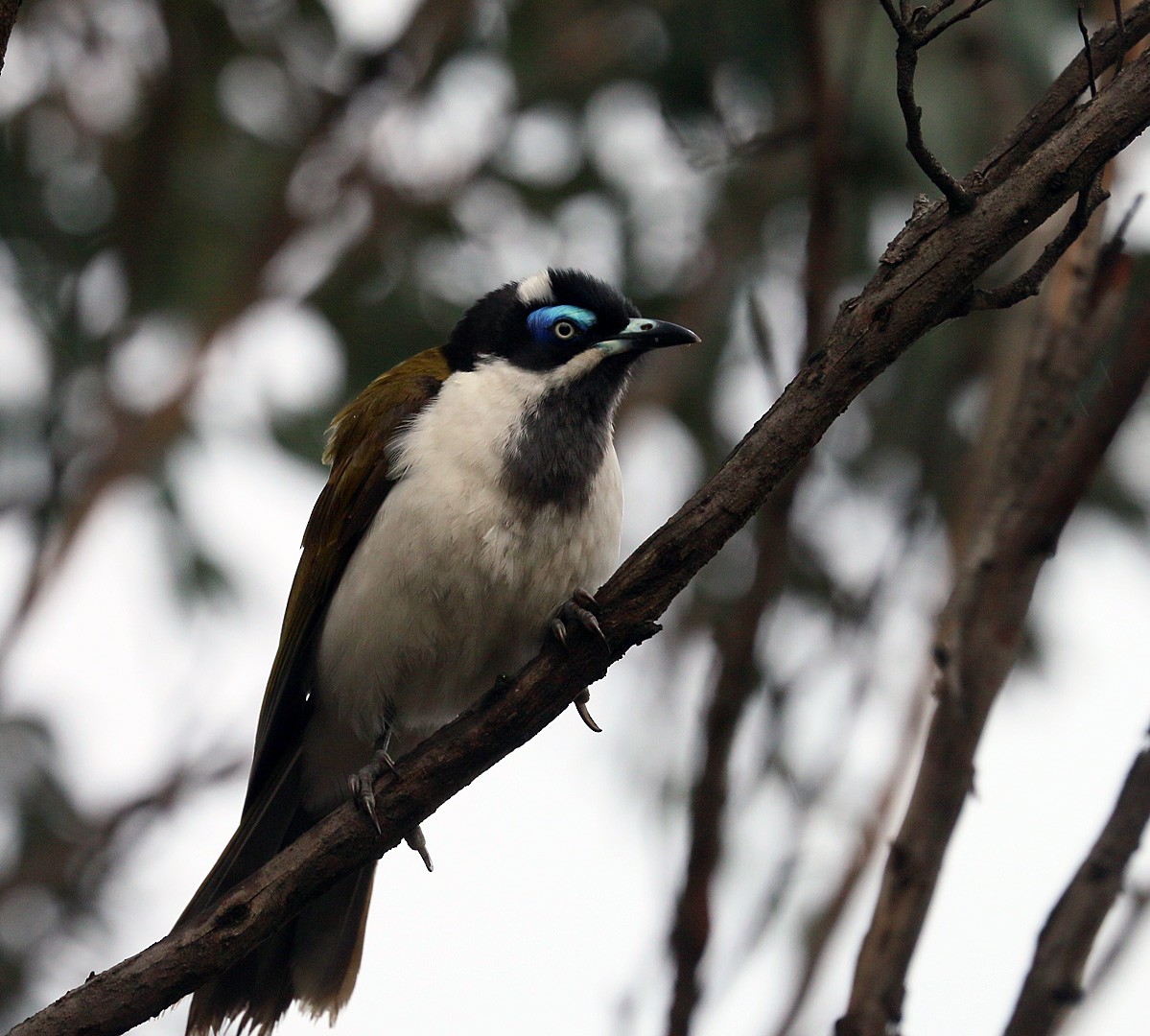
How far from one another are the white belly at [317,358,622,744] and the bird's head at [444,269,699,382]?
27cm

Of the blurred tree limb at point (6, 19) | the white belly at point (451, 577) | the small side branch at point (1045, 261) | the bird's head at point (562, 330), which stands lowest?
the small side branch at point (1045, 261)

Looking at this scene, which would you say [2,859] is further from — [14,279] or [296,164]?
[296,164]

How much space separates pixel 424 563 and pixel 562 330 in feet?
3.08

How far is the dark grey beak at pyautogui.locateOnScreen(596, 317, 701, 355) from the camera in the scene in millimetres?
4277

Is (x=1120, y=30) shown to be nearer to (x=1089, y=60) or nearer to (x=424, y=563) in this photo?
(x=1089, y=60)

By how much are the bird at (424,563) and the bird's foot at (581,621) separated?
0.02 meters

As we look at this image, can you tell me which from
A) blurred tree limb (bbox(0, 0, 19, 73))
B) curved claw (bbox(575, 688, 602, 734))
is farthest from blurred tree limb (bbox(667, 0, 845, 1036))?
blurred tree limb (bbox(0, 0, 19, 73))

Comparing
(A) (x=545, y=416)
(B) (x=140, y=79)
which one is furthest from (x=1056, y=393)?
(B) (x=140, y=79)

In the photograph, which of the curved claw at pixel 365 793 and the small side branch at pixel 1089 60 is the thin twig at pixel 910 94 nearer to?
the small side branch at pixel 1089 60

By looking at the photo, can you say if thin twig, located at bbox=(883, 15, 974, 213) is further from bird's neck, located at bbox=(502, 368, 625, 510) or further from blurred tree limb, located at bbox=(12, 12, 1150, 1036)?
bird's neck, located at bbox=(502, 368, 625, 510)

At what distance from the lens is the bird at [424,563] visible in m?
3.89

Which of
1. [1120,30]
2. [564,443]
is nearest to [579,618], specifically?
[564,443]

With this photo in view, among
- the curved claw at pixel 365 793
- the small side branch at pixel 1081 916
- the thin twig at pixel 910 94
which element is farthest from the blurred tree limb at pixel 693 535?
the small side branch at pixel 1081 916

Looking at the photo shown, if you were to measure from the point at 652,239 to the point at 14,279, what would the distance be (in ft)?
9.69
